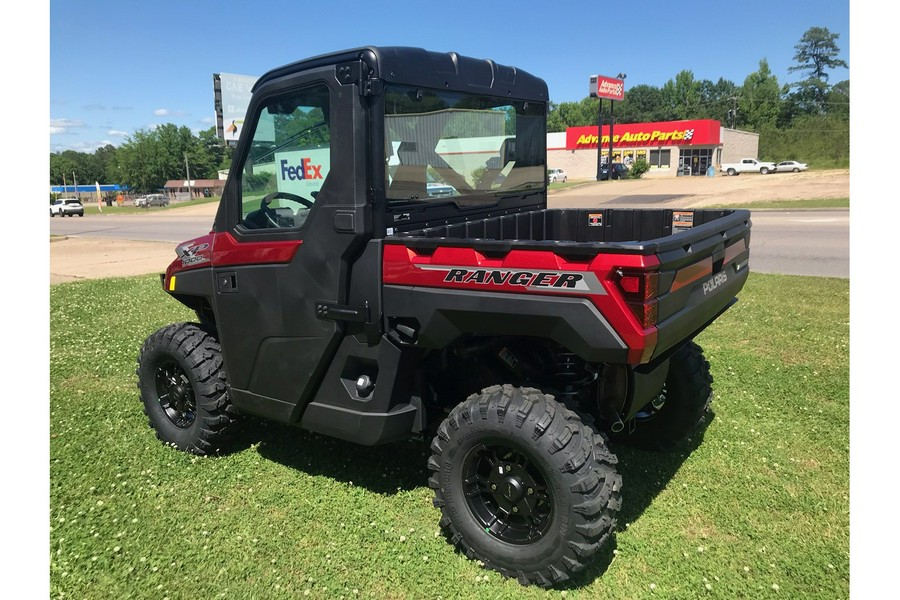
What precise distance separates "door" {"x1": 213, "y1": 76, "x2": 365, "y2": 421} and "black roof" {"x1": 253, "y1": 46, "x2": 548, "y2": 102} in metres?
0.10

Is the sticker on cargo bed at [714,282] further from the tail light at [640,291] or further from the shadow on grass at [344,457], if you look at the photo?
the shadow on grass at [344,457]

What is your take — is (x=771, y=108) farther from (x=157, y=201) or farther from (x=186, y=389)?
(x=186, y=389)

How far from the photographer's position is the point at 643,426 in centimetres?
425

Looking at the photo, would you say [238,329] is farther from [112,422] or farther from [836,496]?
[836,496]

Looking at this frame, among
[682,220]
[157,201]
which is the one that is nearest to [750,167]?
[157,201]

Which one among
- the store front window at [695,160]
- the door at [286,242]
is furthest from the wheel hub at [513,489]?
the store front window at [695,160]

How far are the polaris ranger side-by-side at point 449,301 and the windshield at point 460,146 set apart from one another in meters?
0.01

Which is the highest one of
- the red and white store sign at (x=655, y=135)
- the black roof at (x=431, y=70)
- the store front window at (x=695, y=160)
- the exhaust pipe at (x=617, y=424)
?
the red and white store sign at (x=655, y=135)

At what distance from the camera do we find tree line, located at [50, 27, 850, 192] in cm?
6800

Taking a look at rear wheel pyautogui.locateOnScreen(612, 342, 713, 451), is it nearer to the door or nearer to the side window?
the door

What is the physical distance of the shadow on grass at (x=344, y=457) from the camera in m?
3.96

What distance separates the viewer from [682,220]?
4.14m

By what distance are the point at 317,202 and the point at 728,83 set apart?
131m

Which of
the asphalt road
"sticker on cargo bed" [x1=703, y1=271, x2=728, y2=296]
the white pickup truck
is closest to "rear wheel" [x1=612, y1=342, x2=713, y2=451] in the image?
"sticker on cargo bed" [x1=703, y1=271, x2=728, y2=296]
